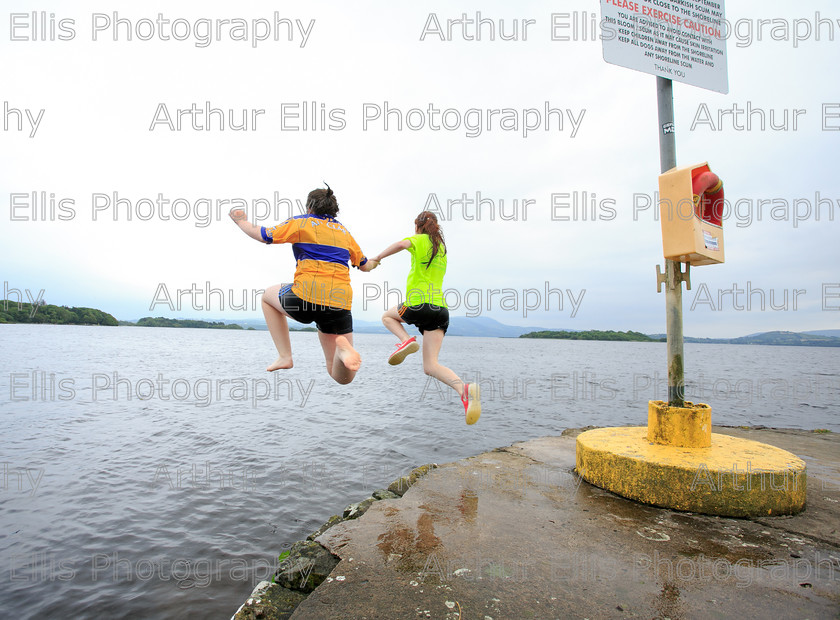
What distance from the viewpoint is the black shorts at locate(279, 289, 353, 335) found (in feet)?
12.7

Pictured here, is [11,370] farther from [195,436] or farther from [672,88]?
[672,88]

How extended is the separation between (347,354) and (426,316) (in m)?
1.16

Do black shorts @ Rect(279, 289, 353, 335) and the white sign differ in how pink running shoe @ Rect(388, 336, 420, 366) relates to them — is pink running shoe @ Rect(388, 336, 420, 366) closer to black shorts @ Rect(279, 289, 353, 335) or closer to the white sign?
black shorts @ Rect(279, 289, 353, 335)

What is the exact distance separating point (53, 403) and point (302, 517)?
18564 mm

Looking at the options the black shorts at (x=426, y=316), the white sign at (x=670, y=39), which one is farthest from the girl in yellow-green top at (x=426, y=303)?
the white sign at (x=670, y=39)

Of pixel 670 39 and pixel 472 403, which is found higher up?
pixel 670 39

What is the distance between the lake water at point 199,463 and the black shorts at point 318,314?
4.57 meters

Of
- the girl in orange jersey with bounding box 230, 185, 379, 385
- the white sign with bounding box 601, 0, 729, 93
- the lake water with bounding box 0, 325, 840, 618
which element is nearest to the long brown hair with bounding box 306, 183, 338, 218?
the girl in orange jersey with bounding box 230, 185, 379, 385

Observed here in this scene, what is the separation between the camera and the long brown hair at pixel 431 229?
4.75m

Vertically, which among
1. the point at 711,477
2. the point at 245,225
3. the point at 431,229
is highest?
the point at 431,229

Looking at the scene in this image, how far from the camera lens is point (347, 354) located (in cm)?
388

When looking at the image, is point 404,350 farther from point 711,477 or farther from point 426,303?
point 711,477

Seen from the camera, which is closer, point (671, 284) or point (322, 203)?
point (322, 203)

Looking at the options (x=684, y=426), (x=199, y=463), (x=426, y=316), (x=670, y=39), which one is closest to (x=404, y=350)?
(x=426, y=316)
